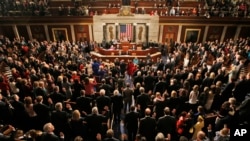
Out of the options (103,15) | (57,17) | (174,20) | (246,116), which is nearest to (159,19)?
(174,20)

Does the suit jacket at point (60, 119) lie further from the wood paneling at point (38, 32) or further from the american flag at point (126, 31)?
the wood paneling at point (38, 32)

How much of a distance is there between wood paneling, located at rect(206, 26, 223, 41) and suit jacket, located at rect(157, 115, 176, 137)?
16.1m

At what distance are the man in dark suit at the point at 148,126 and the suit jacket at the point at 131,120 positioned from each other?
43cm

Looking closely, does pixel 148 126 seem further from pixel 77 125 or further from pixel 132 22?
pixel 132 22

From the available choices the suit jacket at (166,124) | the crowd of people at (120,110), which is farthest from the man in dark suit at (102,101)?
the suit jacket at (166,124)

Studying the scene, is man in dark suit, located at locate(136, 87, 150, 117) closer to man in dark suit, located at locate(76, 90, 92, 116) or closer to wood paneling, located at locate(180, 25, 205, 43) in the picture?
man in dark suit, located at locate(76, 90, 92, 116)

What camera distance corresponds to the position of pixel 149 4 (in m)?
21.1

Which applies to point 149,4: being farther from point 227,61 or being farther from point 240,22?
point 227,61

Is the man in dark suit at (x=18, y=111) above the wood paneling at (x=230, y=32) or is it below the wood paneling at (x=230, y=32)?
above

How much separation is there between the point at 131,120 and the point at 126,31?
14.9 metres

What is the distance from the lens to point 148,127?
5609 millimetres

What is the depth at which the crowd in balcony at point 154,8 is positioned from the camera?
19.5 meters

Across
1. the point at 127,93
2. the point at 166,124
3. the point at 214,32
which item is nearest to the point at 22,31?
the point at 127,93

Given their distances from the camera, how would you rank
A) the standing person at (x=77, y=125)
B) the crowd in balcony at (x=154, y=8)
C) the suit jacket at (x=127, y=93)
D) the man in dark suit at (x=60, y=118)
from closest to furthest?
1. the standing person at (x=77, y=125)
2. the man in dark suit at (x=60, y=118)
3. the suit jacket at (x=127, y=93)
4. the crowd in balcony at (x=154, y=8)
